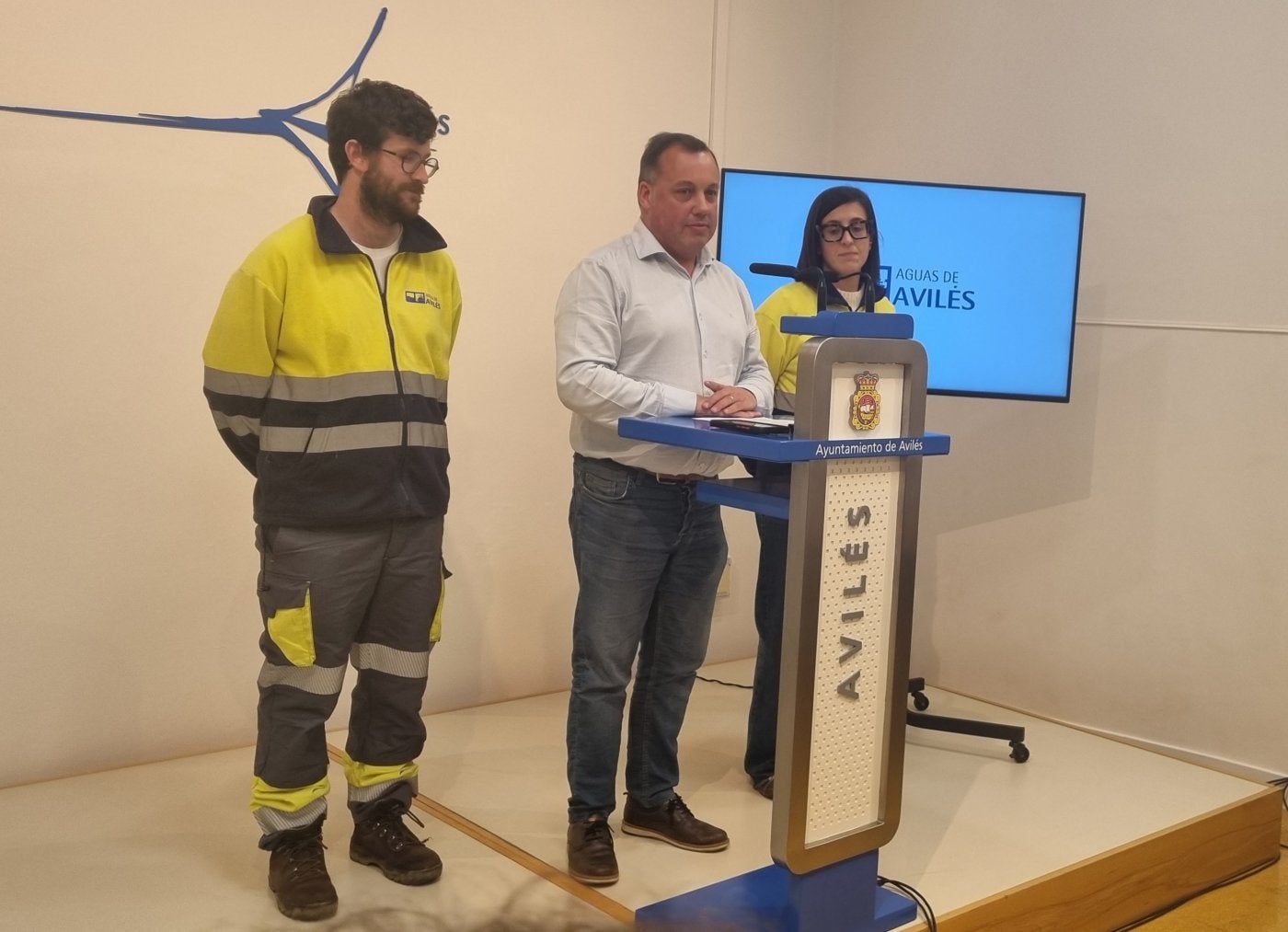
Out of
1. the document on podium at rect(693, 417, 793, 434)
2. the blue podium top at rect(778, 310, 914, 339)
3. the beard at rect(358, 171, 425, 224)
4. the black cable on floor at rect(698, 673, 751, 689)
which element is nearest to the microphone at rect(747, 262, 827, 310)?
the blue podium top at rect(778, 310, 914, 339)

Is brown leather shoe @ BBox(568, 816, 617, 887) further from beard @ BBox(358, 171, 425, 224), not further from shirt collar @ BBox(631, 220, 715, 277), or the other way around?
beard @ BBox(358, 171, 425, 224)

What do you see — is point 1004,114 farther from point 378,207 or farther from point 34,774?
point 34,774

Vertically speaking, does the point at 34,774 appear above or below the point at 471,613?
below

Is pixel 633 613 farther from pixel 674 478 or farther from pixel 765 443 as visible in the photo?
pixel 765 443

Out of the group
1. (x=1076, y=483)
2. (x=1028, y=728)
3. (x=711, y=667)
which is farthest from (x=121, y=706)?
(x=1076, y=483)

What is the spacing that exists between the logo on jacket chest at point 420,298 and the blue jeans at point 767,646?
0.95m

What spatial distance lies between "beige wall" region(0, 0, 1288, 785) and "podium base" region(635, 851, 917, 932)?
1.49m

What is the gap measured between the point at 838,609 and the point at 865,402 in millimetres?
363

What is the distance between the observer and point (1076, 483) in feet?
12.2

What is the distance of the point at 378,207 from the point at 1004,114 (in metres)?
2.43

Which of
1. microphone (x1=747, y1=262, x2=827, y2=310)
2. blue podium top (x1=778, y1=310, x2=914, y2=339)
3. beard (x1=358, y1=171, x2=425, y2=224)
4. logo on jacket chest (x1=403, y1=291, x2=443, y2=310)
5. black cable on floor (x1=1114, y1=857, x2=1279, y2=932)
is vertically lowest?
black cable on floor (x1=1114, y1=857, x2=1279, y2=932)

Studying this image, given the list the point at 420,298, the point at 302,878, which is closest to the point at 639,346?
the point at 420,298

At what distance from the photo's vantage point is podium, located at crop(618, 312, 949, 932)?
2006 millimetres

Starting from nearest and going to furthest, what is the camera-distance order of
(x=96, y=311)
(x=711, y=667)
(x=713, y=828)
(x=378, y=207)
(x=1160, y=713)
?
(x=378, y=207)
(x=713, y=828)
(x=96, y=311)
(x=1160, y=713)
(x=711, y=667)
